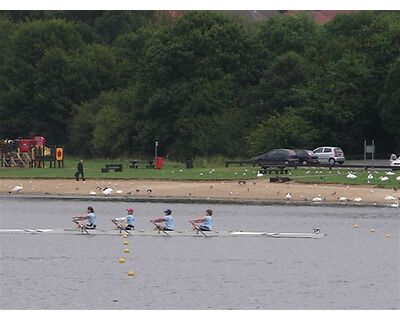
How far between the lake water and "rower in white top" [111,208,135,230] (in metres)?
1.29

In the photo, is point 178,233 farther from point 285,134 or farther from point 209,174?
point 285,134

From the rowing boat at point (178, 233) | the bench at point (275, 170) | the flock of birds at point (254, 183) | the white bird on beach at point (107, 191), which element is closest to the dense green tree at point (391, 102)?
the bench at point (275, 170)

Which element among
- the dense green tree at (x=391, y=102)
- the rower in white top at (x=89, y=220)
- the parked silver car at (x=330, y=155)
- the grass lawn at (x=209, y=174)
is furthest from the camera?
the dense green tree at (x=391, y=102)

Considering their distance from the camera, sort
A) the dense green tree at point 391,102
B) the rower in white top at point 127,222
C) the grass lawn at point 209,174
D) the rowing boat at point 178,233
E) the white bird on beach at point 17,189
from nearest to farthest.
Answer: the rower in white top at point 127,222
the rowing boat at point 178,233
the grass lawn at point 209,174
the white bird on beach at point 17,189
the dense green tree at point 391,102

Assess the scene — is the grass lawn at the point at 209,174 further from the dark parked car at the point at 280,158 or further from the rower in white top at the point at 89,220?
the rower in white top at the point at 89,220

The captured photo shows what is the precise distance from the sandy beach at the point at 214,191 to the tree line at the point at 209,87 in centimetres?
2263

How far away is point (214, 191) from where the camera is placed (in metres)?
74.3

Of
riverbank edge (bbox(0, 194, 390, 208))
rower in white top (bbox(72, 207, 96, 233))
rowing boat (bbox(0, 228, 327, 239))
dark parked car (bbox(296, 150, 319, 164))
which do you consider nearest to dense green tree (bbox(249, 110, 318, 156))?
dark parked car (bbox(296, 150, 319, 164))

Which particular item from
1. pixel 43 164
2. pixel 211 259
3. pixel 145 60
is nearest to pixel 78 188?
pixel 43 164

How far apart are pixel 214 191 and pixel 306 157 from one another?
54.9 ft

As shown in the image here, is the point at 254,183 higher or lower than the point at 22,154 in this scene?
lower

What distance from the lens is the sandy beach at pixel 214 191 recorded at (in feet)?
228

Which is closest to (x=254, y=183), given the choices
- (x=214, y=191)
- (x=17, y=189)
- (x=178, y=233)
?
(x=214, y=191)

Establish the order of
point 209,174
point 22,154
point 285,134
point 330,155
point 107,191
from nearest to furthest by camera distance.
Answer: point 107,191, point 209,174, point 330,155, point 22,154, point 285,134
